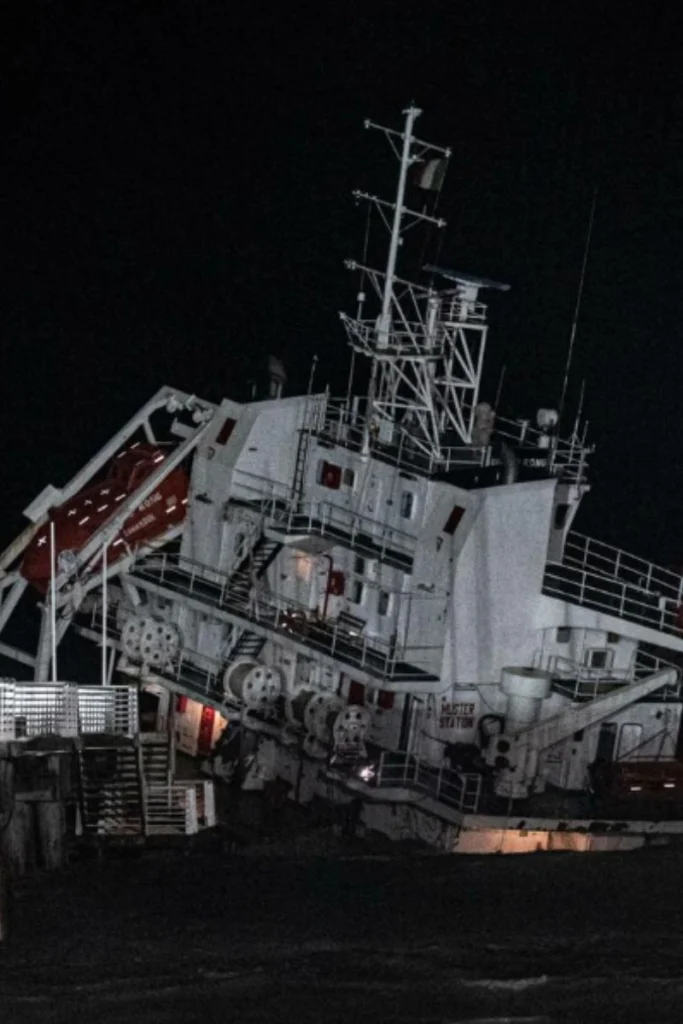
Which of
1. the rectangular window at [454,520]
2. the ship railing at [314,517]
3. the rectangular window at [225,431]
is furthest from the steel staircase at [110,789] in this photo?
the rectangular window at [225,431]

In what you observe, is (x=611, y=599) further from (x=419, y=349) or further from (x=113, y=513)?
(x=113, y=513)

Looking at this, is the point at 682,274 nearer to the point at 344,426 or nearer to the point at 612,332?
the point at 612,332

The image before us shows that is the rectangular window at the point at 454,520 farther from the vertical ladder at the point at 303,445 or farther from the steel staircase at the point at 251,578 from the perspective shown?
the vertical ladder at the point at 303,445

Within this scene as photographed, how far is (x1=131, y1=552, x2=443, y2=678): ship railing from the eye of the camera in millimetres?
33094

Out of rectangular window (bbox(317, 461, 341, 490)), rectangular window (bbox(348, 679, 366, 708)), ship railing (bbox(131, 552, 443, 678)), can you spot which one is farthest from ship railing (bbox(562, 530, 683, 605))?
rectangular window (bbox(348, 679, 366, 708))

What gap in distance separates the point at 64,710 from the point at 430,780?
18.5ft

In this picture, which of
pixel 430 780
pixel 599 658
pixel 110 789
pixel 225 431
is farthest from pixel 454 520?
pixel 110 789

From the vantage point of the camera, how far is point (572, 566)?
3669cm

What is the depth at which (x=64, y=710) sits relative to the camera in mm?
30531

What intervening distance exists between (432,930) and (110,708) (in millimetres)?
6616

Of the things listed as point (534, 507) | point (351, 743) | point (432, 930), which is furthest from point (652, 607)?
point (432, 930)

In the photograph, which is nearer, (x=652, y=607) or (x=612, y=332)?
(x=652, y=607)

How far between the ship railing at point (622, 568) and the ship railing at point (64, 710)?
309 inches

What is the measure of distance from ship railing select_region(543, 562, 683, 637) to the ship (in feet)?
0.18
